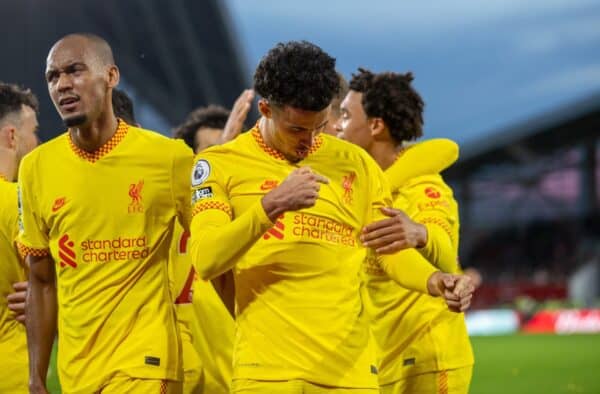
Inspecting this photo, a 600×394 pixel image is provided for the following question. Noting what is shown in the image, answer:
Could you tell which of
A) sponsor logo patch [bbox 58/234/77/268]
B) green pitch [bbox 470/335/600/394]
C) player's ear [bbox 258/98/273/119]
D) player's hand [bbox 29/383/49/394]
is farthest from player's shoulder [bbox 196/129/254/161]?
green pitch [bbox 470/335/600/394]

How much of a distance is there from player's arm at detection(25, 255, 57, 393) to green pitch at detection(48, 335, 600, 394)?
675 cm

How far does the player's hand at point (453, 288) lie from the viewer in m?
4.55

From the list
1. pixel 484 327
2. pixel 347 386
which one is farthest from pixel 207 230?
pixel 484 327

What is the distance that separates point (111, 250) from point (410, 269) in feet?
4.07

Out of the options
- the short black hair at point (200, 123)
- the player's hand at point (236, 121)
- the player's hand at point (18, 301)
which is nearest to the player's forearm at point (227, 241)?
the player's hand at point (18, 301)

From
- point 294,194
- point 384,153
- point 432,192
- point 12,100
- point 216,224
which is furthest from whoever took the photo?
point 384,153

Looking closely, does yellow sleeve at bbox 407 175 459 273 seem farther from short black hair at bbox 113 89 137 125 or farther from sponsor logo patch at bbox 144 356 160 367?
short black hair at bbox 113 89 137 125

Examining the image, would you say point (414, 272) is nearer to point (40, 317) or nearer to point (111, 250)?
point (111, 250)

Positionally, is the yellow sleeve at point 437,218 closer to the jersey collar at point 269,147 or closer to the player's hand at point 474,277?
the player's hand at point 474,277

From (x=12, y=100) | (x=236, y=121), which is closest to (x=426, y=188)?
(x=236, y=121)

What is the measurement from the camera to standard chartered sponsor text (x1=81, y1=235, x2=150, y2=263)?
15.3 ft

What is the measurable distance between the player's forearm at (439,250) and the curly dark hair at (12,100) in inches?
89.9

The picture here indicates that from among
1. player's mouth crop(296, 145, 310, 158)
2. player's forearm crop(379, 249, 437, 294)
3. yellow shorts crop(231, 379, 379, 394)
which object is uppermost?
player's mouth crop(296, 145, 310, 158)

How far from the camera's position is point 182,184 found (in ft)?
15.9
